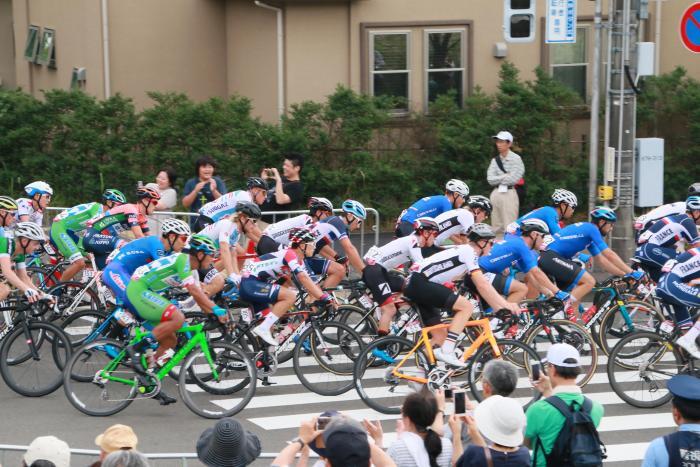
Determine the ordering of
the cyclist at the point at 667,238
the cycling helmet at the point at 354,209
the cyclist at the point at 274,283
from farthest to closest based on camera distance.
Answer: the cyclist at the point at 667,238 < the cycling helmet at the point at 354,209 < the cyclist at the point at 274,283

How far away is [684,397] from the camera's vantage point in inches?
251

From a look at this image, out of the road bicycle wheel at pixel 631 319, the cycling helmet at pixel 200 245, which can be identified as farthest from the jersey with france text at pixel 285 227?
the road bicycle wheel at pixel 631 319

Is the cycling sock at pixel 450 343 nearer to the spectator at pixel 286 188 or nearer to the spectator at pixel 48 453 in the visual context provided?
the spectator at pixel 48 453

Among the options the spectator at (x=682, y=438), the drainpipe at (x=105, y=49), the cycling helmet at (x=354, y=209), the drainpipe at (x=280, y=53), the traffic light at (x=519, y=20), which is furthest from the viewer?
the drainpipe at (x=105, y=49)

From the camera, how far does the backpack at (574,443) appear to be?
22.7 ft

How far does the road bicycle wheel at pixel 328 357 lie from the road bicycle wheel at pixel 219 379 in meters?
0.86

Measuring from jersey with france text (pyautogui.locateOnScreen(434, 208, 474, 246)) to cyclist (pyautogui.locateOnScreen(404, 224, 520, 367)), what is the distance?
104 inches

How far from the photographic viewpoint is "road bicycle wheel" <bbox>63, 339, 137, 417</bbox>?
1104cm

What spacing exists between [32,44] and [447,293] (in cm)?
1672

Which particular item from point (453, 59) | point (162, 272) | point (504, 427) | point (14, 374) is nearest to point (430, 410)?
point (504, 427)

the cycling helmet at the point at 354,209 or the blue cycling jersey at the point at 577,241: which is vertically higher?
the cycling helmet at the point at 354,209

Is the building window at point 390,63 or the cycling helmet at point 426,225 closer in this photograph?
the cycling helmet at point 426,225

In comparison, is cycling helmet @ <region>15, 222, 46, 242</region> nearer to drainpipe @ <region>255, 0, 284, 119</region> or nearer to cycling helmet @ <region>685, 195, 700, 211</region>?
cycling helmet @ <region>685, 195, 700, 211</region>

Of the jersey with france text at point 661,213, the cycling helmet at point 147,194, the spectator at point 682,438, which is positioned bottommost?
the spectator at point 682,438
